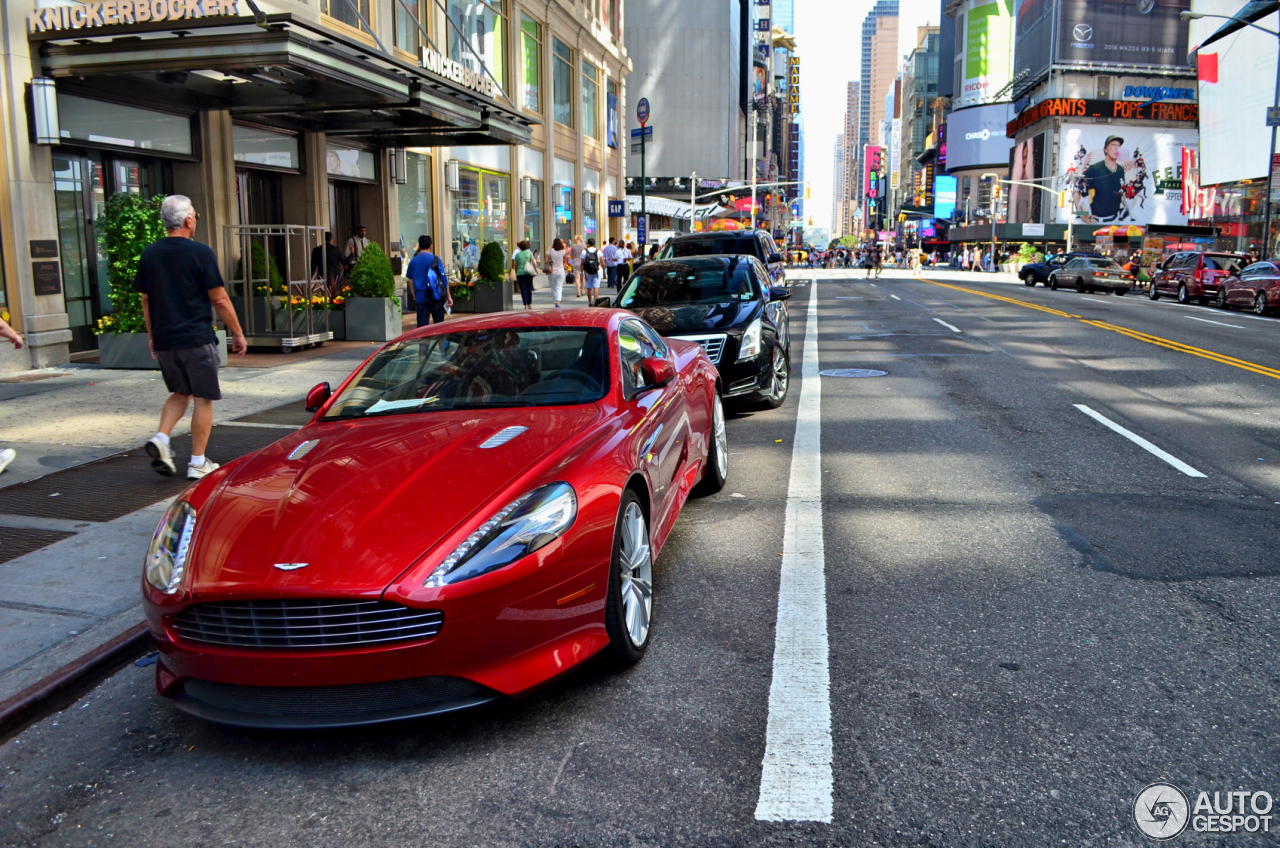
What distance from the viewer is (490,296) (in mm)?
23688

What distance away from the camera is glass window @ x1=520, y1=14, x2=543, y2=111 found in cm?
3191

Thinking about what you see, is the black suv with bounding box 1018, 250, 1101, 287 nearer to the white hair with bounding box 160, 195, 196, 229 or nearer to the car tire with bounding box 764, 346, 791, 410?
the car tire with bounding box 764, 346, 791, 410

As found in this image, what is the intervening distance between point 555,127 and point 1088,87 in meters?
80.7

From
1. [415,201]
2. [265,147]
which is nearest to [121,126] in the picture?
[265,147]

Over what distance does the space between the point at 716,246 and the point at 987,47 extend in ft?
429

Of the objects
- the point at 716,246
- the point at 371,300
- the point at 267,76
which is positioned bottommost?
the point at 371,300

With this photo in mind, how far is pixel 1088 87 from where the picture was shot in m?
98.6

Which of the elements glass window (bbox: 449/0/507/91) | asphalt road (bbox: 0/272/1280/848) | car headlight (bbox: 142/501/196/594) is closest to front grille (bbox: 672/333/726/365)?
asphalt road (bbox: 0/272/1280/848)

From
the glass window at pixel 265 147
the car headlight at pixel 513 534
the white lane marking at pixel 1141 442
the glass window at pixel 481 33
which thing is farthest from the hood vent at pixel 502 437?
the glass window at pixel 481 33

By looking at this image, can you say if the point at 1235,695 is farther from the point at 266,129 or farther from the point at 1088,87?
the point at 1088,87

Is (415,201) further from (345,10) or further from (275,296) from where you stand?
(275,296)

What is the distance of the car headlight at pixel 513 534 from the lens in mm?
3379

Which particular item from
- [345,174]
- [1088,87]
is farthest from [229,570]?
[1088,87]

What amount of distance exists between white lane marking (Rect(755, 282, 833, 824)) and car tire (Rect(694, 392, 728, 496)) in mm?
496
